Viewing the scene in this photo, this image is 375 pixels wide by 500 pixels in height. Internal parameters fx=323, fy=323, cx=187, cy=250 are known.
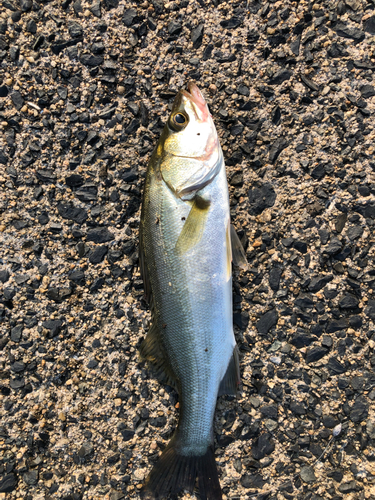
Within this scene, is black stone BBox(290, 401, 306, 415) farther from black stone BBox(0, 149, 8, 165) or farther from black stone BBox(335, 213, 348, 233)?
black stone BBox(0, 149, 8, 165)

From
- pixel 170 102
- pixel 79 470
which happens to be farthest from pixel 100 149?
pixel 79 470

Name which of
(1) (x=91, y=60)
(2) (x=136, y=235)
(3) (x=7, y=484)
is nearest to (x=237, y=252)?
(2) (x=136, y=235)

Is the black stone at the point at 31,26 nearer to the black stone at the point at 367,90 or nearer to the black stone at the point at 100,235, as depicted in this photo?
the black stone at the point at 100,235

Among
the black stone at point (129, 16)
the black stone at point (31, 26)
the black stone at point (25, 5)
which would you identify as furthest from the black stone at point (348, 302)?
the black stone at point (25, 5)

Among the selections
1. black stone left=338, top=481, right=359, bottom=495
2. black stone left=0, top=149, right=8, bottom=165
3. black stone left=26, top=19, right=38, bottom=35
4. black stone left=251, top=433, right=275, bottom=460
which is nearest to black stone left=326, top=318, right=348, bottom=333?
black stone left=251, top=433, right=275, bottom=460

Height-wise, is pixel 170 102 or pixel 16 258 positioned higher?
pixel 170 102

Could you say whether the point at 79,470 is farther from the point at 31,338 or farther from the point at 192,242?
the point at 192,242
